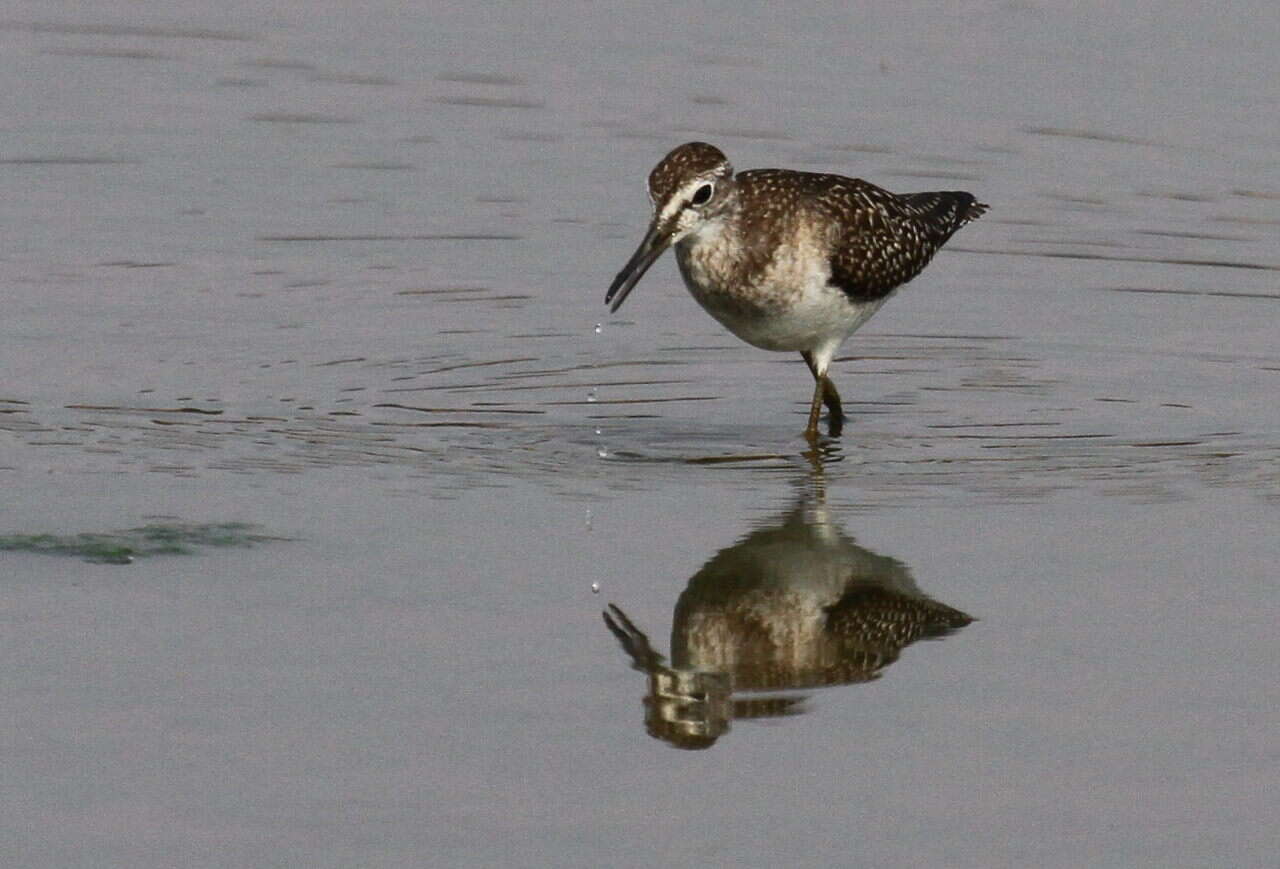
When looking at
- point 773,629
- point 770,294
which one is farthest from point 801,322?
point 773,629

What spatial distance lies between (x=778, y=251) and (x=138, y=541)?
12.2ft

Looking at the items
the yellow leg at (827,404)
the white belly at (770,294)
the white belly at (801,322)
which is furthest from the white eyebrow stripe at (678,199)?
the yellow leg at (827,404)

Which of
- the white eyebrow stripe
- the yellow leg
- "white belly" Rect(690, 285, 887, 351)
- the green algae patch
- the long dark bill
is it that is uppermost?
the white eyebrow stripe

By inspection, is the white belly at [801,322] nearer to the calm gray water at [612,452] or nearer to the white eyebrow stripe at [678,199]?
the calm gray water at [612,452]

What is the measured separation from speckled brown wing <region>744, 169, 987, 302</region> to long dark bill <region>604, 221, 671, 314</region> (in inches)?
37.0

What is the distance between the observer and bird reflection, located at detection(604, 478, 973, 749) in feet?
25.3

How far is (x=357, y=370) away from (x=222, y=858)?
6064 millimetres

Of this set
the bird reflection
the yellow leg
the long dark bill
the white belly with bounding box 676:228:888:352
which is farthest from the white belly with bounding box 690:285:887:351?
the bird reflection

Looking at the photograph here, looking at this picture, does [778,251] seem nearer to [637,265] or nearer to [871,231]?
[871,231]

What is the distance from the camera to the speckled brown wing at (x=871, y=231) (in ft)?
39.3

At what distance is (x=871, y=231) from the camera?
12.2 metres

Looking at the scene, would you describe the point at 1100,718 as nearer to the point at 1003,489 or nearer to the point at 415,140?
the point at 1003,489

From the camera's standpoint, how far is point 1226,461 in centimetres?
1081

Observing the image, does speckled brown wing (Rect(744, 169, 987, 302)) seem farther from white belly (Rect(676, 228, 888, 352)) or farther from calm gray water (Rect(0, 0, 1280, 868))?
calm gray water (Rect(0, 0, 1280, 868))
